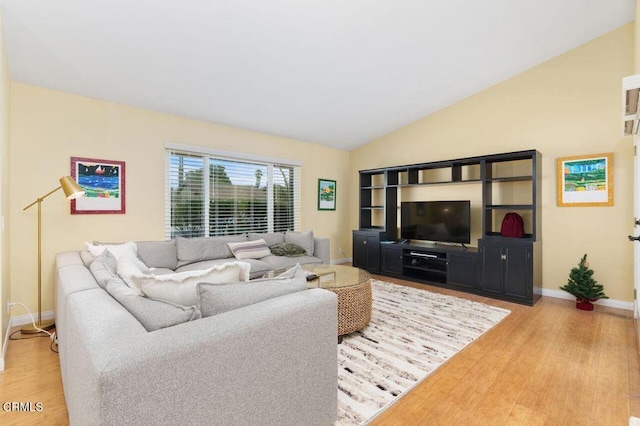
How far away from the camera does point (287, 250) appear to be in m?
4.60

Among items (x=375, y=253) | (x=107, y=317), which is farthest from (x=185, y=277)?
(x=375, y=253)

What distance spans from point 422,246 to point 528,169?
1.84 meters

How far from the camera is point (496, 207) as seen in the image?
13.8ft

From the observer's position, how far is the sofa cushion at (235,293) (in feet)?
4.46

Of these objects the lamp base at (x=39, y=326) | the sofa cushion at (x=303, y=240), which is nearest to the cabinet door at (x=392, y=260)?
the sofa cushion at (x=303, y=240)

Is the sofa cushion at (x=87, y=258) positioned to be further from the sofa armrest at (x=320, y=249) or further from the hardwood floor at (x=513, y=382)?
the sofa armrest at (x=320, y=249)

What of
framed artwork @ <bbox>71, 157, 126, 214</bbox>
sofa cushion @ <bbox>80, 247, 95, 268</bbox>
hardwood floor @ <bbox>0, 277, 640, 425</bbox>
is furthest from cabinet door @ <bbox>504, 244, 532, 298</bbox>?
framed artwork @ <bbox>71, 157, 126, 214</bbox>

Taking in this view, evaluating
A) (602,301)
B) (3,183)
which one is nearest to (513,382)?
(602,301)

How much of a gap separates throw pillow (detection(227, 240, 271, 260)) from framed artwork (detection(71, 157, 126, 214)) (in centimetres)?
146

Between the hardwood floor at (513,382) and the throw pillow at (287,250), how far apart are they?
2.64m

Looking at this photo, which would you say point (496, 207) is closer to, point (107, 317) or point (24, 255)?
point (107, 317)

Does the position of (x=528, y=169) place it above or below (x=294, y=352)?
above

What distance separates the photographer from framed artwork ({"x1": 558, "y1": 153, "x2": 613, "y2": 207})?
3.75m

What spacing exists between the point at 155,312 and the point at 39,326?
9.51 feet
